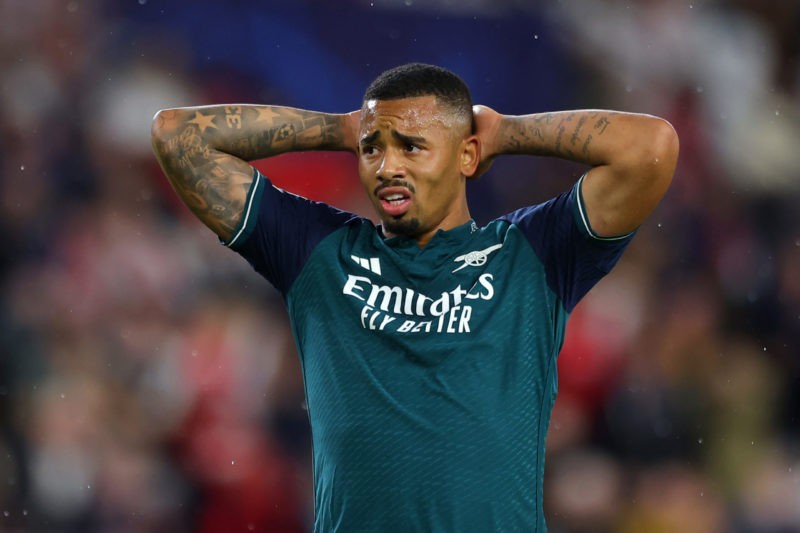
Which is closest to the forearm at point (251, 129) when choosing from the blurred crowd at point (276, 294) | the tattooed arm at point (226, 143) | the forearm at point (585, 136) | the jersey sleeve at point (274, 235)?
the tattooed arm at point (226, 143)

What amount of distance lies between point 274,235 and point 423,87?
0.50 metres

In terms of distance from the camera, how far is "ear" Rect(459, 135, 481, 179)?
97.7 inches

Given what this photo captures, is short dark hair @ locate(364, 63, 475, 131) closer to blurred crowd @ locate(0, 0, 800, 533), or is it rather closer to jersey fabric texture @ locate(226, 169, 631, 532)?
jersey fabric texture @ locate(226, 169, 631, 532)

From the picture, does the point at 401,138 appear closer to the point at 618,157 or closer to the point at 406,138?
the point at 406,138

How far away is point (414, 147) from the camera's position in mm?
2361

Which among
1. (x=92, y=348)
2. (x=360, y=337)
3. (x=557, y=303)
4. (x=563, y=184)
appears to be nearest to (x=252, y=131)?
(x=360, y=337)

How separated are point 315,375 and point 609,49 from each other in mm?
3048

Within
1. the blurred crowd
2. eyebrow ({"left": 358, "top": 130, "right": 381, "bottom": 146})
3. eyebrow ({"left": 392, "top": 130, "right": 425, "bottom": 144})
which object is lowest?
the blurred crowd

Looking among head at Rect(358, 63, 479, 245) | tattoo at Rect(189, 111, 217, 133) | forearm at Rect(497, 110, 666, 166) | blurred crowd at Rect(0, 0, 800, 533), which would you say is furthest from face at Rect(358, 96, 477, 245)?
blurred crowd at Rect(0, 0, 800, 533)

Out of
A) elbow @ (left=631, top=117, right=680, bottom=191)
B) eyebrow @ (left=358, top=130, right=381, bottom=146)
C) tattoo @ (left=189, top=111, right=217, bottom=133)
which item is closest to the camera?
elbow @ (left=631, top=117, right=680, bottom=191)

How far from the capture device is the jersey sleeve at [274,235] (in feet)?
7.83

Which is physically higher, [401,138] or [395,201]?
[401,138]

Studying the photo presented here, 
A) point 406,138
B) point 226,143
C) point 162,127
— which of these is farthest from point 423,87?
point 162,127

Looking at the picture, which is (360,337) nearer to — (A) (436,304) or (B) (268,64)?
(A) (436,304)
